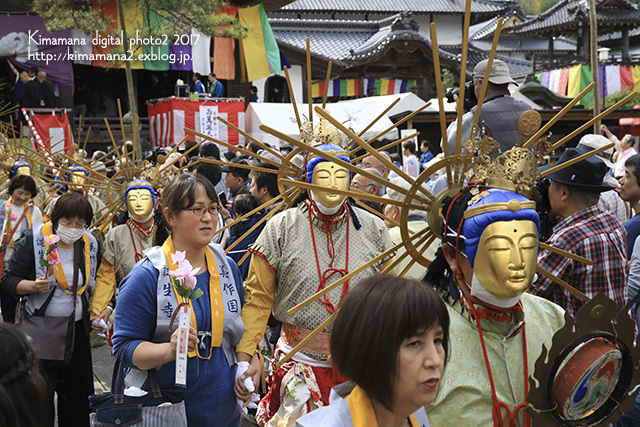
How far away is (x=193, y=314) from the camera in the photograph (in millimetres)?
2891

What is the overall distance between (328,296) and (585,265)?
124 centimetres

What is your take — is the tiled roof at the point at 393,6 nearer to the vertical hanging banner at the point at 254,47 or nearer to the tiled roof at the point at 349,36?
the tiled roof at the point at 349,36

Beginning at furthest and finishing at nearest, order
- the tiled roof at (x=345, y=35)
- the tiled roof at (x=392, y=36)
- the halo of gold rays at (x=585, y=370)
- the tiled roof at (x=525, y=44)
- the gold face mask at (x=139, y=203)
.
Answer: the tiled roof at (x=525, y=44)
the tiled roof at (x=345, y=35)
the tiled roof at (x=392, y=36)
the gold face mask at (x=139, y=203)
the halo of gold rays at (x=585, y=370)

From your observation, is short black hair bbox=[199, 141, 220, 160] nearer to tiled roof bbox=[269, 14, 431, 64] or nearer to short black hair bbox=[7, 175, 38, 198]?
short black hair bbox=[7, 175, 38, 198]

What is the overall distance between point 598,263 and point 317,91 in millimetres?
20618

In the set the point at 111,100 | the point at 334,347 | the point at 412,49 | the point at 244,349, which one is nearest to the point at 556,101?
the point at 412,49

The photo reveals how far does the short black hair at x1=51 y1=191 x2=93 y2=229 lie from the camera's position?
4.45 m

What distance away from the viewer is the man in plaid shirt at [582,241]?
2.94 metres

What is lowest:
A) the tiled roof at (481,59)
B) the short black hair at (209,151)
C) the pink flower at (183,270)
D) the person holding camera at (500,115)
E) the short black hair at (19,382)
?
the short black hair at (19,382)

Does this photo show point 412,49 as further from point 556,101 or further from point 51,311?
point 51,311

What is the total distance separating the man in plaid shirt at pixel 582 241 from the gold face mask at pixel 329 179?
104cm

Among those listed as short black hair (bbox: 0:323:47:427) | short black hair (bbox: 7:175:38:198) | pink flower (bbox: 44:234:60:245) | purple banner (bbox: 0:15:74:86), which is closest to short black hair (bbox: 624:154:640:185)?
pink flower (bbox: 44:234:60:245)

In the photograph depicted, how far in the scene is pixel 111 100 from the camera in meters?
21.8

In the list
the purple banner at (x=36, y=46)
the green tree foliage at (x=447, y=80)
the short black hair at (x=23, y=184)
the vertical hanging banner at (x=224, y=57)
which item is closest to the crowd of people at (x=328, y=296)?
the short black hair at (x=23, y=184)
